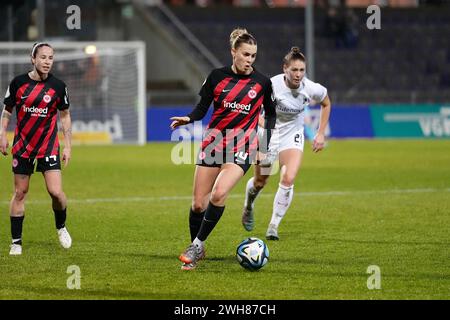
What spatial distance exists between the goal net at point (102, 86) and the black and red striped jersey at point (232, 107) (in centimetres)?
2086

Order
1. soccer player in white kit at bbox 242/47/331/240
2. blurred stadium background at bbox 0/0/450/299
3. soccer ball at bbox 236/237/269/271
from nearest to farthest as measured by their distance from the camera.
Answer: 1. blurred stadium background at bbox 0/0/450/299
2. soccer ball at bbox 236/237/269/271
3. soccer player in white kit at bbox 242/47/331/240

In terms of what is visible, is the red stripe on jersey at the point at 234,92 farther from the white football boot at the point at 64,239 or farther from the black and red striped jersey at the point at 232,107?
the white football boot at the point at 64,239

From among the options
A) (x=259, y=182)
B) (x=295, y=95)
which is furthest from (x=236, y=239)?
(x=295, y=95)

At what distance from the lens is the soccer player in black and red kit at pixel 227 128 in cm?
892

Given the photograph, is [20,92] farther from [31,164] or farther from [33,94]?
[31,164]

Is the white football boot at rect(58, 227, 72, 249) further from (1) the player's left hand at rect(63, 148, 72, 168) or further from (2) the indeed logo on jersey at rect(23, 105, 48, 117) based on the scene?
(2) the indeed logo on jersey at rect(23, 105, 48, 117)

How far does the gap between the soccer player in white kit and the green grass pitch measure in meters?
0.35

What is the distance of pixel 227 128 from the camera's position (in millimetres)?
9062

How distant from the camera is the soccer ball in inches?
344

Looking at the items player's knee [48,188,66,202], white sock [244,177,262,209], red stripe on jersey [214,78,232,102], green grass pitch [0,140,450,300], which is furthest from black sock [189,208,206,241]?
white sock [244,177,262,209]

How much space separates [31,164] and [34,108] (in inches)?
24.1
